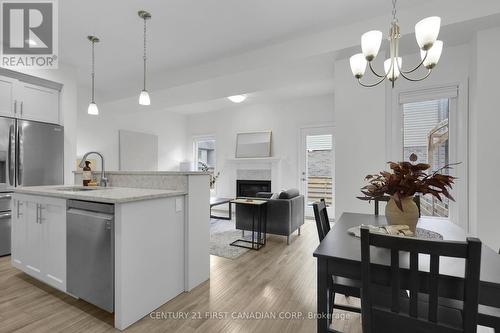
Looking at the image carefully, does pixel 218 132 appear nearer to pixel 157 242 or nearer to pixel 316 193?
pixel 316 193

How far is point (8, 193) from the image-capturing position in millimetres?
3260

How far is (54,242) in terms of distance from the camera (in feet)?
7.20

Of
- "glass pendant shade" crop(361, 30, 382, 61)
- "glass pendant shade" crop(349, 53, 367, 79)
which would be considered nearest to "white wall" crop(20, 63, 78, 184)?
"glass pendant shade" crop(349, 53, 367, 79)

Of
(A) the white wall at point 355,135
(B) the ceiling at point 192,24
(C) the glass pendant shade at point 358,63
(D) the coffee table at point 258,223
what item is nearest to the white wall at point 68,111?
(B) the ceiling at point 192,24

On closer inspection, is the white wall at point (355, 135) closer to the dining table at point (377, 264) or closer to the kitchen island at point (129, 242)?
the dining table at point (377, 264)

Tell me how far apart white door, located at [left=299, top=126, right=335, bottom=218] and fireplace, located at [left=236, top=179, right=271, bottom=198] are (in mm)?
935

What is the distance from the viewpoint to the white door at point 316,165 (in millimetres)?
5602

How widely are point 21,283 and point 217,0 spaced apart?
3.55 meters

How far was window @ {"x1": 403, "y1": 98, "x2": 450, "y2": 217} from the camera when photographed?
3.07 m

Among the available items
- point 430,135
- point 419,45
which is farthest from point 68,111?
point 430,135

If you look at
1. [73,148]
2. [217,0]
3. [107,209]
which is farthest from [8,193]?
[217,0]

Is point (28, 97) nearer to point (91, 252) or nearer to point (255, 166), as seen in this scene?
point (91, 252)

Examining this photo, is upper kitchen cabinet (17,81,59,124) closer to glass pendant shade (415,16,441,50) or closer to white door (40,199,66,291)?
white door (40,199,66,291)

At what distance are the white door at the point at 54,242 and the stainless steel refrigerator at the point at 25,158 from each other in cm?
157
